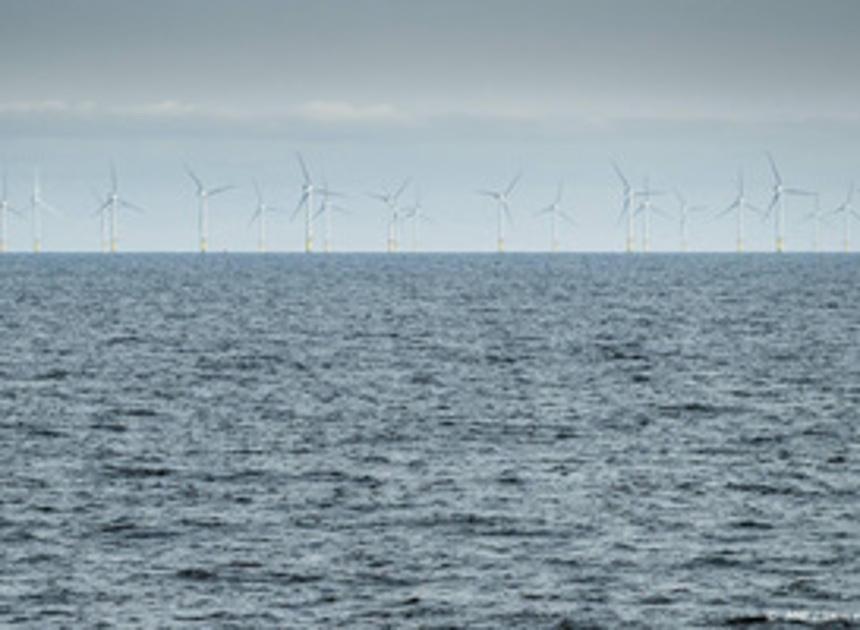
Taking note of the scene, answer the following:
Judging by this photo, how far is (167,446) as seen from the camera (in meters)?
50.5

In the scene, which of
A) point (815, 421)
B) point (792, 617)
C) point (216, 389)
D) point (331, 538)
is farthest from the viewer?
→ point (216, 389)

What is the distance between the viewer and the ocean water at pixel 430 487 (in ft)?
103

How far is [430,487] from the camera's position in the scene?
4309 cm

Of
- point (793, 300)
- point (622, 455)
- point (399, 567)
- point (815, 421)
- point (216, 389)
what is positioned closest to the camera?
point (399, 567)

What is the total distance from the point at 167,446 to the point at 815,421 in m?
20.3

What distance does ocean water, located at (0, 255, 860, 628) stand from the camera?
31328mm

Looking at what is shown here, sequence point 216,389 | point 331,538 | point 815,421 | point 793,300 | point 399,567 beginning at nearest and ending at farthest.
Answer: point 399,567 < point 331,538 < point 815,421 < point 216,389 < point 793,300

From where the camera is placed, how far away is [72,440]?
51.3 meters

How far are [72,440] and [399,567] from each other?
20011 mm

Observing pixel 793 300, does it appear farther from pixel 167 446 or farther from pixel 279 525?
pixel 279 525

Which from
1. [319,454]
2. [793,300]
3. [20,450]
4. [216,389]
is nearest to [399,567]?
[319,454]

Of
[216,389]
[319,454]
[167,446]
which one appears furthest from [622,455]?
[216,389]

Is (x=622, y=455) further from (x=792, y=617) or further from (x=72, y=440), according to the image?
(x=792, y=617)

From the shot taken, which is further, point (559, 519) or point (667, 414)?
point (667, 414)
